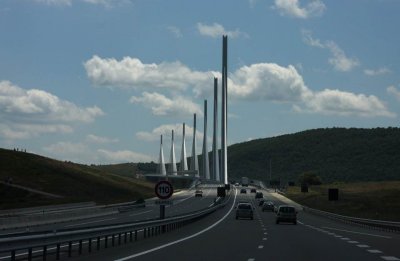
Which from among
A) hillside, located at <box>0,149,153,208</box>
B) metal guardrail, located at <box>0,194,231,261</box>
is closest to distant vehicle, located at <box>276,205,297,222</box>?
metal guardrail, located at <box>0,194,231,261</box>

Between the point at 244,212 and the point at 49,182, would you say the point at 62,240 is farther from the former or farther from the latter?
the point at 49,182

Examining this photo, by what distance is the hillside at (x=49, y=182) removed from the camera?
112 meters

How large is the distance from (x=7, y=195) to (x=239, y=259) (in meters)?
92.4

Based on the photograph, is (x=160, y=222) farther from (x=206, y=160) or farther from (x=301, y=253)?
(x=206, y=160)

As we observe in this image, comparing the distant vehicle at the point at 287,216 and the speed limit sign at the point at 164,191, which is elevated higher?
the speed limit sign at the point at 164,191

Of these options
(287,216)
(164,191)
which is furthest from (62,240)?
(287,216)

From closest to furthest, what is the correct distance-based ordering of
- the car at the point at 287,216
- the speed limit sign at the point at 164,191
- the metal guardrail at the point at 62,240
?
the metal guardrail at the point at 62,240 < the speed limit sign at the point at 164,191 < the car at the point at 287,216

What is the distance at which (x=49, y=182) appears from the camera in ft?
428

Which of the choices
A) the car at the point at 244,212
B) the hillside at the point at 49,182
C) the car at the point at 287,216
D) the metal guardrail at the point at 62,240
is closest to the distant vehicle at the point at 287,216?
the car at the point at 287,216

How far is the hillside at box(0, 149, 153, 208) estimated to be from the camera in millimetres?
112125

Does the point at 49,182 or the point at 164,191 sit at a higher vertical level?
the point at 49,182

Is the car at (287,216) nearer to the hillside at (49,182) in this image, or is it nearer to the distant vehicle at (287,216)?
the distant vehicle at (287,216)

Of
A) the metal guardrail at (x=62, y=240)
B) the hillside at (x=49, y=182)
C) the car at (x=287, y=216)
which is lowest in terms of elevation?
the metal guardrail at (x=62, y=240)

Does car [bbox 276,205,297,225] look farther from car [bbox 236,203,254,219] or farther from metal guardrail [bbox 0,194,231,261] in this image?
metal guardrail [bbox 0,194,231,261]
